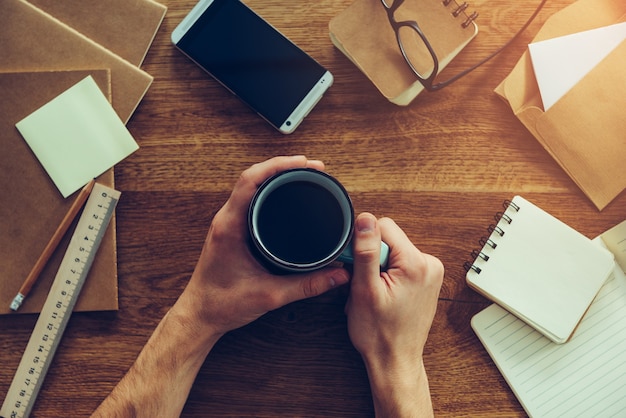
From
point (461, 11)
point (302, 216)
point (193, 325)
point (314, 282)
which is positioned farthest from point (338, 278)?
point (461, 11)

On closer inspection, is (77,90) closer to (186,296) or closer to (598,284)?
(186,296)

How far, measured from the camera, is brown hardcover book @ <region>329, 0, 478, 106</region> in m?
0.90

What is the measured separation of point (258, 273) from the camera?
32.2 inches

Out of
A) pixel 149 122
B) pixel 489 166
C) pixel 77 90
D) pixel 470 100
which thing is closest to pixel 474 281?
pixel 489 166

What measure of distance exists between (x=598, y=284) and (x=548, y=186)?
0.18 metres

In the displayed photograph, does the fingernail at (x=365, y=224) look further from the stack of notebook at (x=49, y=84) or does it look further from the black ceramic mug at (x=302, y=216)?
the stack of notebook at (x=49, y=84)

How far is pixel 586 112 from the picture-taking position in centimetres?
89

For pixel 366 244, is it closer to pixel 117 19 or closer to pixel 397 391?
pixel 397 391

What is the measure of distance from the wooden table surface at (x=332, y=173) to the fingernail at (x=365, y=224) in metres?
0.21

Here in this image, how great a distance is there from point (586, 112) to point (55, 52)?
3.05ft

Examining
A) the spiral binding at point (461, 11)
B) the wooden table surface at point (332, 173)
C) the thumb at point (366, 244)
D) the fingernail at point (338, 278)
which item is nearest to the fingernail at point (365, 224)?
the thumb at point (366, 244)

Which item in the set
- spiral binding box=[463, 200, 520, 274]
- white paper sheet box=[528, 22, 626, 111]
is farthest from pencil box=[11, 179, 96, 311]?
white paper sheet box=[528, 22, 626, 111]

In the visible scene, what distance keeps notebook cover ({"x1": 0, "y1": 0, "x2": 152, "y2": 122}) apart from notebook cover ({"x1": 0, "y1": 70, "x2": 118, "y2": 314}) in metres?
0.02

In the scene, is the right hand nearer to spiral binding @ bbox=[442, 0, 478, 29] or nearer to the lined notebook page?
the lined notebook page
